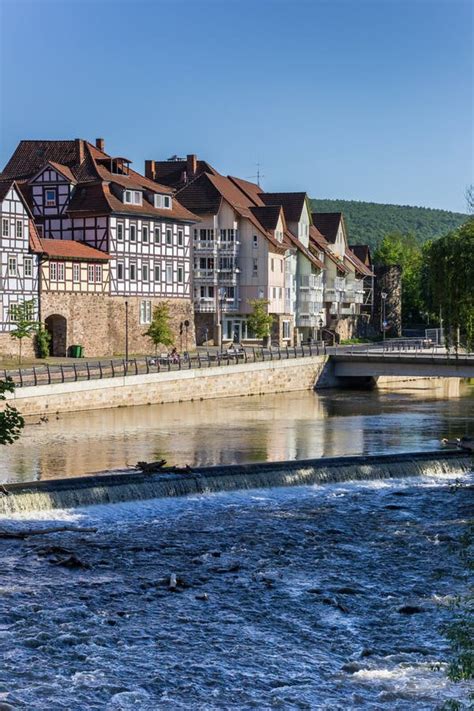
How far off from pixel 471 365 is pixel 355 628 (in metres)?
45.2

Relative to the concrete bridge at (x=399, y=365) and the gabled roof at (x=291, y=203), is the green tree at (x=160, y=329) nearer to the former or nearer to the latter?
the concrete bridge at (x=399, y=365)

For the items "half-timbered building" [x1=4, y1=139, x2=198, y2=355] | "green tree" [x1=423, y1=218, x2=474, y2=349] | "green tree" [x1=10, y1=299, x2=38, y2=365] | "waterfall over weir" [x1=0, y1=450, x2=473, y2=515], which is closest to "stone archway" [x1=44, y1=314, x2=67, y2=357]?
"half-timbered building" [x1=4, y1=139, x2=198, y2=355]

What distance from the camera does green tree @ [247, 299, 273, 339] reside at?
85125 mm

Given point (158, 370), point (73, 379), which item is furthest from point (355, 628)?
point (158, 370)

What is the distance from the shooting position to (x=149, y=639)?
64.7 ft

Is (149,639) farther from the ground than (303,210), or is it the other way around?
(303,210)

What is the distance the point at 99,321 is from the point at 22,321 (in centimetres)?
926

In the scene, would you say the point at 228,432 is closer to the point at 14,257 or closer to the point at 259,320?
the point at 14,257

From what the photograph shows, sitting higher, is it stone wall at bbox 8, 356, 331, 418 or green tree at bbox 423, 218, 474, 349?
green tree at bbox 423, 218, 474, 349

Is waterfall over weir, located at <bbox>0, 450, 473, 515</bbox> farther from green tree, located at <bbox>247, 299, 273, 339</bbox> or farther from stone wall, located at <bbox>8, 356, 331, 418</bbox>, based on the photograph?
green tree, located at <bbox>247, 299, 273, 339</bbox>

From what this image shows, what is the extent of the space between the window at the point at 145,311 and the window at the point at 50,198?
8.86m

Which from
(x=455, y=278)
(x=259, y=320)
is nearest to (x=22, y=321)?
(x=259, y=320)

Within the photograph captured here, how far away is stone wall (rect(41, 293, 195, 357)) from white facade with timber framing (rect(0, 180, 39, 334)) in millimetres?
1650

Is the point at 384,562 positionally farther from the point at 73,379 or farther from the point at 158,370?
the point at 158,370
